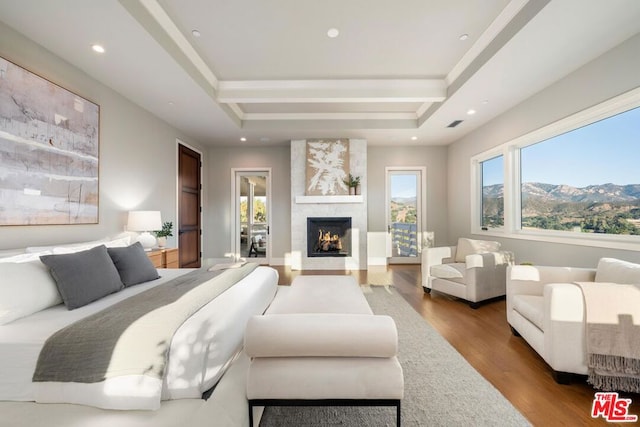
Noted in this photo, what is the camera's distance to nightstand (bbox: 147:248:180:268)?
A: 3.25m

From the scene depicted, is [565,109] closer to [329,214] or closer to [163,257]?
[329,214]

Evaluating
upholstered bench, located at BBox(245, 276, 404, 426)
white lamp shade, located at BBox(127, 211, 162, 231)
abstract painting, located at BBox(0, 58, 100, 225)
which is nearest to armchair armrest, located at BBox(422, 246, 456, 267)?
upholstered bench, located at BBox(245, 276, 404, 426)

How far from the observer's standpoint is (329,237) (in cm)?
561

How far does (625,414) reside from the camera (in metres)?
1.51

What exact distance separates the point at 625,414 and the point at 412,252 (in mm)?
4527

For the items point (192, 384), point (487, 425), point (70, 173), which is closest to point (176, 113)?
point (70, 173)

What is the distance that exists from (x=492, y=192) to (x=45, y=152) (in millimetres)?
5796

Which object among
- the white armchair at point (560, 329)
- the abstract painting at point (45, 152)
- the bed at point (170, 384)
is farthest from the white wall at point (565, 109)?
the abstract painting at point (45, 152)

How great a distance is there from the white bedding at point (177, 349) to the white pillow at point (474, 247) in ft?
11.3

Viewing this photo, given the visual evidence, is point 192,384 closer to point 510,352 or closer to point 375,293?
point 510,352

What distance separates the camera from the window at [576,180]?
2.50 metres

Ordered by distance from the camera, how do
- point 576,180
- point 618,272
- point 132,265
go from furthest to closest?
point 576,180 → point 132,265 → point 618,272

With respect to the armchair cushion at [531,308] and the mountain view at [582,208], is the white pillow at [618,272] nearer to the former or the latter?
the armchair cushion at [531,308]

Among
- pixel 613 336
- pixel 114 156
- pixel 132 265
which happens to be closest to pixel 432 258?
pixel 613 336
